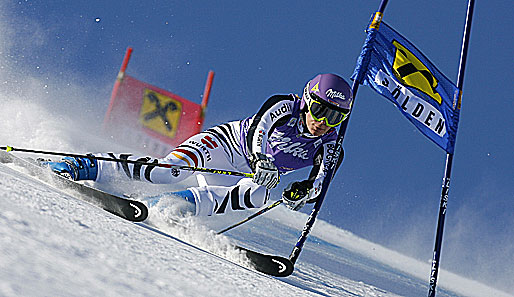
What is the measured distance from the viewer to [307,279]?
327 cm

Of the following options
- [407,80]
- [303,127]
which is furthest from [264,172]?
[407,80]

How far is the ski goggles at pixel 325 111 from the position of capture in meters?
3.66

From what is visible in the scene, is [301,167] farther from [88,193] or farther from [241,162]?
[88,193]

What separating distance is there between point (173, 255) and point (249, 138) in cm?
186

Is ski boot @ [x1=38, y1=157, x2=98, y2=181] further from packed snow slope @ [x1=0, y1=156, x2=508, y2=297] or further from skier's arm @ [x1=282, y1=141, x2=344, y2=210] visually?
skier's arm @ [x1=282, y1=141, x2=344, y2=210]

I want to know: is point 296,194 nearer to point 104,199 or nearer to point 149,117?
point 104,199

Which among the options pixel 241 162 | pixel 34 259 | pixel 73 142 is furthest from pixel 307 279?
pixel 73 142

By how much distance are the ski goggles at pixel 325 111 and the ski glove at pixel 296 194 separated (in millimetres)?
511

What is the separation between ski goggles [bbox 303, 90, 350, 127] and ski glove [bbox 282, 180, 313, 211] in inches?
20.1

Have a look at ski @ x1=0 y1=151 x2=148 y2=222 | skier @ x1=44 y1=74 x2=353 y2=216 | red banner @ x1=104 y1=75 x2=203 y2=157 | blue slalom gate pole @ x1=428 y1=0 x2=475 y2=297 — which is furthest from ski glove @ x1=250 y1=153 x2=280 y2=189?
red banner @ x1=104 y1=75 x2=203 y2=157

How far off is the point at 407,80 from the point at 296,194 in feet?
5.12

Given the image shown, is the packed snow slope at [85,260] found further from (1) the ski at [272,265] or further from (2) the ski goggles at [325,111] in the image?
(2) the ski goggles at [325,111]

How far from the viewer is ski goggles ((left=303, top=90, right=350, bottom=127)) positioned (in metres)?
3.66

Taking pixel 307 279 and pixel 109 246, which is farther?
pixel 307 279
